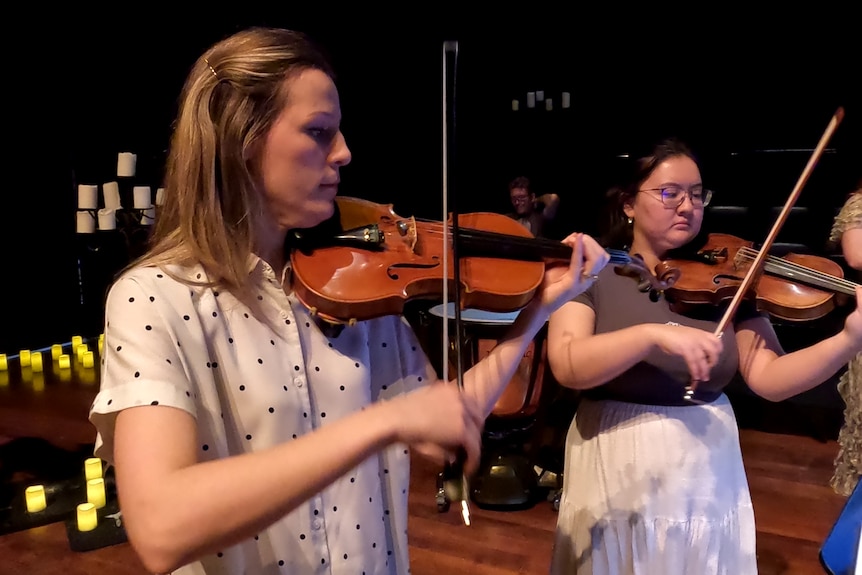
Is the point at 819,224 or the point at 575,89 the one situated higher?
the point at 575,89

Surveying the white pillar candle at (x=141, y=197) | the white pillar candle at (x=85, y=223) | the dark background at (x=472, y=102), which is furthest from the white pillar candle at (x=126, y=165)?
the dark background at (x=472, y=102)

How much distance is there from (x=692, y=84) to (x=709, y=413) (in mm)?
5218

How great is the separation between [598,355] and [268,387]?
2.29ft

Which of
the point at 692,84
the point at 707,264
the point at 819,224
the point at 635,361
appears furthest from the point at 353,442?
the point at 692,84

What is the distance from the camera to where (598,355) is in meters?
1.41

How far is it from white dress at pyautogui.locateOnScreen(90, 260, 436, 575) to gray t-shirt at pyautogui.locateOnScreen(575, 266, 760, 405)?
0.55 m

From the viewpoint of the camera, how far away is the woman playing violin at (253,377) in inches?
29.1

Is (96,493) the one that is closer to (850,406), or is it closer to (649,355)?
(649,355)

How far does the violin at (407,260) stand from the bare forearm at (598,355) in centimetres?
21

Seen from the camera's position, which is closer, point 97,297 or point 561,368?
point 561,368

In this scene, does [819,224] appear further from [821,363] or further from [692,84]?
[821,363]

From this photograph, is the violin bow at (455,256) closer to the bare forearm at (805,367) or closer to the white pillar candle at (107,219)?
the bare forearm at (805,367)

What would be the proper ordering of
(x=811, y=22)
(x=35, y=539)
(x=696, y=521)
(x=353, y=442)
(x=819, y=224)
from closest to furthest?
(x=353, y=442), (x=696, y=521), (x=35, y=539), (x=819, y=224), (x=811, y=22)

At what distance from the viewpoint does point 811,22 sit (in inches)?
215
